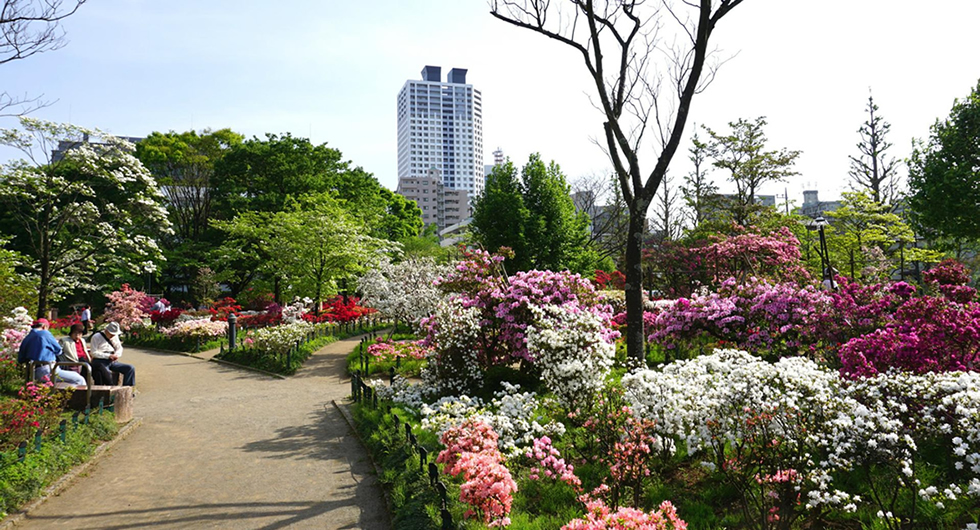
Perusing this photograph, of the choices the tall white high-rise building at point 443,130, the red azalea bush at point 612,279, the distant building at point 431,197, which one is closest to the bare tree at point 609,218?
the red azalea bush at point 612,279

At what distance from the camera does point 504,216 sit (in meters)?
22.2

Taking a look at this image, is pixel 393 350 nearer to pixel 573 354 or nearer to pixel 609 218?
pixel 573 354

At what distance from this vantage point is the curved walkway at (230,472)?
205 inches

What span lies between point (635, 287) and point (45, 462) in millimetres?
8216

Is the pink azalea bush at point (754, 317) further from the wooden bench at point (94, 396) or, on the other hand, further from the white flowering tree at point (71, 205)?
the white flowering tree at point (71, 205)

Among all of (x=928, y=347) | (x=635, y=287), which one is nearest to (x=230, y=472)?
(x=635, y=287)

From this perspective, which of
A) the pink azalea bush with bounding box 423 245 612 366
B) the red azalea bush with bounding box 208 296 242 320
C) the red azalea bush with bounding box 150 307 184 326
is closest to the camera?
the pink azalea bush with bounding box 423 245 612 366

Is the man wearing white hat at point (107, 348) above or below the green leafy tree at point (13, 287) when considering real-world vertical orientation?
below

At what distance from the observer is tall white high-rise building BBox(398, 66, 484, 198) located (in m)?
167

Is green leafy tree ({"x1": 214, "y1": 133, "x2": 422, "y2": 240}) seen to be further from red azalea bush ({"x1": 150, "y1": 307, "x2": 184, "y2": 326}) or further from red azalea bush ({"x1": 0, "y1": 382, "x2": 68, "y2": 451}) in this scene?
red azalea bush ({"x1": 0, "y1": 382, "x2": 68, "y2": 451})

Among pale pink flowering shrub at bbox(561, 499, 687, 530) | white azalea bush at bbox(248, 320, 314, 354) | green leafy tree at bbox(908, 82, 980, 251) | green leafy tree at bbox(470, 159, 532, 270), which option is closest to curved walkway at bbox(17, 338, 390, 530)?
pale pink flowering shrub at bbox(561, 499, 687, 530)

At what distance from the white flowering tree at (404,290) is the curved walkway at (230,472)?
4683 millimetres

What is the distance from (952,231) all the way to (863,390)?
2101 centimetres

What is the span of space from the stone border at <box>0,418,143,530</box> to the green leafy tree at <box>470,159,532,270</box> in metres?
15.0
